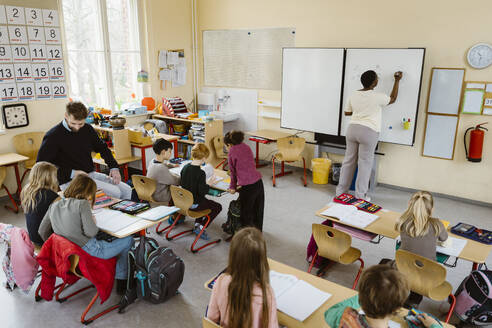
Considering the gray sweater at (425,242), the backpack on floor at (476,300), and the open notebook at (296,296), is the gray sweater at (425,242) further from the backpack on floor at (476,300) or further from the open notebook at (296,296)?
the open notebook at (296,296)

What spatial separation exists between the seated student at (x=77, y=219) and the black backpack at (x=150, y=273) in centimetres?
25

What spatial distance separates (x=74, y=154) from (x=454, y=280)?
12.6ft

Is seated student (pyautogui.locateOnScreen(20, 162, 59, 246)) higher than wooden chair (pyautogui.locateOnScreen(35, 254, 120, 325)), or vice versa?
seated student (pyautogui.locateOnScreen(20, 162, 59, 246))

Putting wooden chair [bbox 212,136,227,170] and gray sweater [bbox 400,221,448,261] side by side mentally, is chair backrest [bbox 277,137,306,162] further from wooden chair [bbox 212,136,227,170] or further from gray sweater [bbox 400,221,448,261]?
gray sweater [bbox 400,221,448,261]

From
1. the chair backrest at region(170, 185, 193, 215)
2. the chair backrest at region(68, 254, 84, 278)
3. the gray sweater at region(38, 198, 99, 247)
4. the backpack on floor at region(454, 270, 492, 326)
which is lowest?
the backpack on floor at region(454, 270, 492, 326)

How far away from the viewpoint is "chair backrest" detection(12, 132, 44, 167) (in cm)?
551

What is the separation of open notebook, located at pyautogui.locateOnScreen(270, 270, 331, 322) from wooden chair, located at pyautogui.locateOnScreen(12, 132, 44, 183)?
14.9 feet

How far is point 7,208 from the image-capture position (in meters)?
5.30

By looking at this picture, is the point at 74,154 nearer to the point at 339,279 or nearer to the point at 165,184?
the point at 165,184

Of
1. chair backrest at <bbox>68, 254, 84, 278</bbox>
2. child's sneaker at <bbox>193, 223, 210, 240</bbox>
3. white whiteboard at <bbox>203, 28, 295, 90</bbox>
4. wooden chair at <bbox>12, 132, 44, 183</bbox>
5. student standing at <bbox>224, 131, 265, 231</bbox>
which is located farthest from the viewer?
white whiteboard at <bbox>203, 28, 295, 90</bbox>

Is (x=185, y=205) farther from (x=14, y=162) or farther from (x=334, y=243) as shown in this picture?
(x=14, y=162)

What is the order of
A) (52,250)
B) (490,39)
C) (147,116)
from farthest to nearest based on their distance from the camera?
(147,116) < (490,39) < (52,250)

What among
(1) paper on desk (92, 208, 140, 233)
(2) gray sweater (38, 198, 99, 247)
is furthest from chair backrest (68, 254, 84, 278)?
(1) paper on desk (92, 208, 140, 233)

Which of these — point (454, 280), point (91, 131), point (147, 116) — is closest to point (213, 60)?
point (147, 116)
